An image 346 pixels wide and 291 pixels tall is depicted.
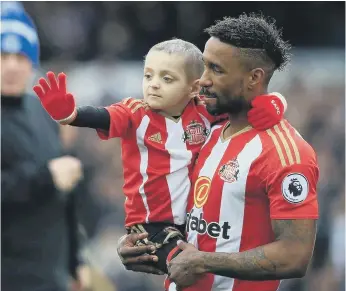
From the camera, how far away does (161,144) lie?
341 centimetres

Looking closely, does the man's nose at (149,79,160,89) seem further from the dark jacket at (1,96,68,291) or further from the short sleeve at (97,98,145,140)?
the dark jacket at (1,96,68,291)

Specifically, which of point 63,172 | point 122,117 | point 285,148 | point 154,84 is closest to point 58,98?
point 122,117

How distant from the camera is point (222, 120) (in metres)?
3.51

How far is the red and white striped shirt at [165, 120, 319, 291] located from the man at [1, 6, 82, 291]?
64.4 inches

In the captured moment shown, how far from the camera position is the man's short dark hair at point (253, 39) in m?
3.27

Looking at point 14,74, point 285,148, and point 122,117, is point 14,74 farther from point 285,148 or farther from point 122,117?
point 285,148

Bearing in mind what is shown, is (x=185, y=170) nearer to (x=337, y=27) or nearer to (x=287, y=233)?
(x=287, y=233)

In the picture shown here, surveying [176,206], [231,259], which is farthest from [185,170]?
[231,259]

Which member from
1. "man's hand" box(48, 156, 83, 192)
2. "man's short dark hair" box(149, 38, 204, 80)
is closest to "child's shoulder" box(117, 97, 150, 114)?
"man's short dark hair" box(149, 38, 204, 80)

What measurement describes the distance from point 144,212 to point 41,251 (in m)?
1.69

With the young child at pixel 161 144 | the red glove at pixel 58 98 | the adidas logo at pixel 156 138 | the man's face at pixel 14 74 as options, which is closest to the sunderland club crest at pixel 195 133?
the young child at pixel 161 144

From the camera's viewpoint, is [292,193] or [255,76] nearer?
[292,193]

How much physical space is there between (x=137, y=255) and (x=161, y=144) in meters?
0.45

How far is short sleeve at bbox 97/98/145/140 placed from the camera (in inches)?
130
